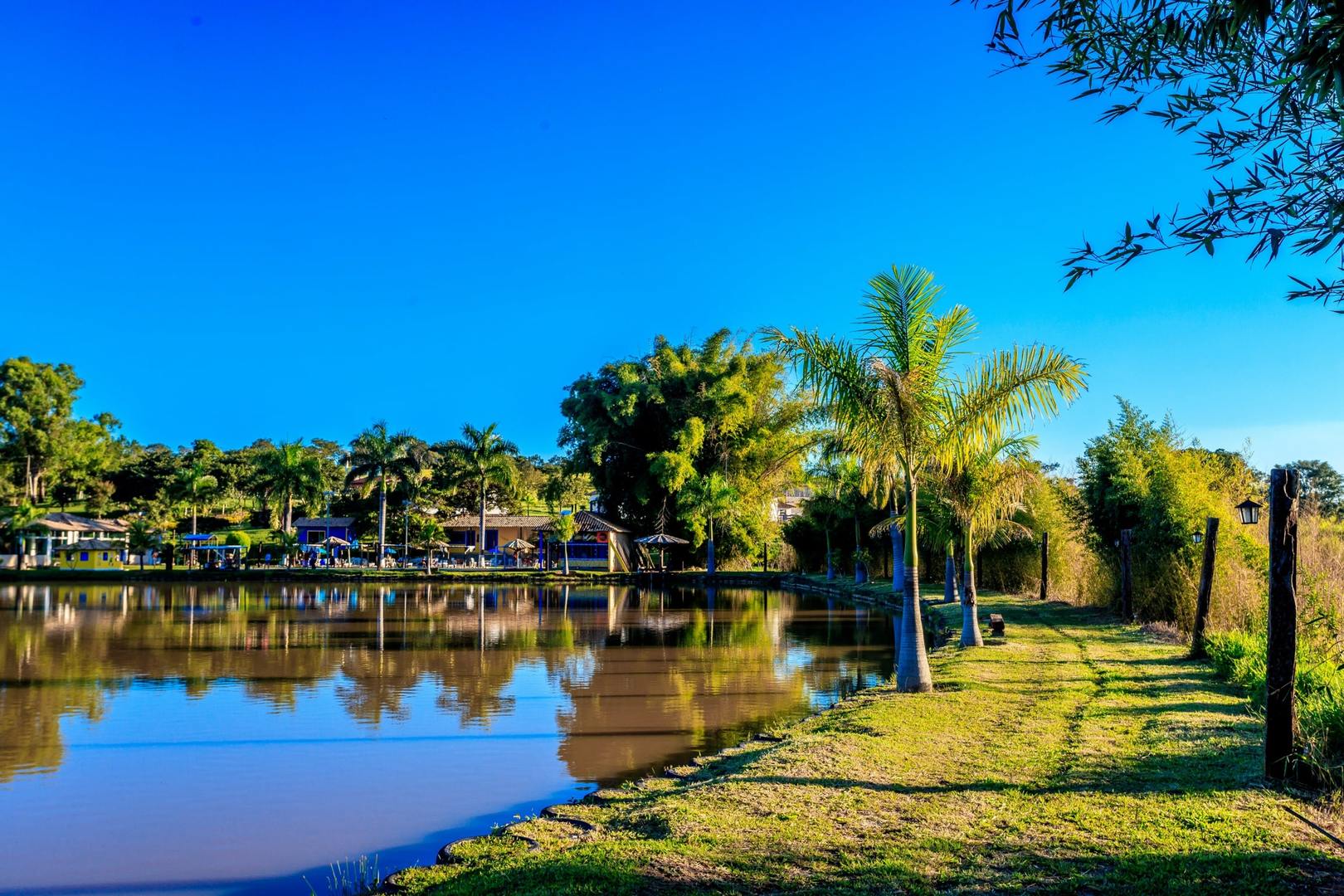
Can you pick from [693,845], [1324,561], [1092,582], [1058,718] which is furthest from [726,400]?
[693,845]

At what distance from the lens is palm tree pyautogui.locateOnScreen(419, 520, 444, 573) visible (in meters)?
44.8

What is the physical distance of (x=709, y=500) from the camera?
1596 inches

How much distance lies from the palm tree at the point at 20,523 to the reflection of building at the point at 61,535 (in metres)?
0.43

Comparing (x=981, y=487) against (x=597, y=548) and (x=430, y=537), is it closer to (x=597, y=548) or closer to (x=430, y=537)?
(x=597, y=548)

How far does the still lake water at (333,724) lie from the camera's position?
6.44m

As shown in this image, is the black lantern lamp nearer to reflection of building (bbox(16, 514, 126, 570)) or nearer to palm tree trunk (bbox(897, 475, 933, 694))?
palm tree trunk (bbox(897, 475, 933, 694))

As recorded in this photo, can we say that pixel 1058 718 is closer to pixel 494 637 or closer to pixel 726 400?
pixel 494 637

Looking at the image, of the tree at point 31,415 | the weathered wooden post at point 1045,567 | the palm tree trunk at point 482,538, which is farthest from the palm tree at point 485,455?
the tree at point 31,415

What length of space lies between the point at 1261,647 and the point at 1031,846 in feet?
23.9

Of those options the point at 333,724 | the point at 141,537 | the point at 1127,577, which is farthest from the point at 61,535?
the point at 1127,577

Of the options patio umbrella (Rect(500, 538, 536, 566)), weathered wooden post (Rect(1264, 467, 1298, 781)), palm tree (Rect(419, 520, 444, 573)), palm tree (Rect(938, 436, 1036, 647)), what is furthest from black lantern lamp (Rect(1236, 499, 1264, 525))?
patio umbrella (Rect(500, 538, 536, 566))

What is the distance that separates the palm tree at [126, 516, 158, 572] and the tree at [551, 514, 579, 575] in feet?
74.2

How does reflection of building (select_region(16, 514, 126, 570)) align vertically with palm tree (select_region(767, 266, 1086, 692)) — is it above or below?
below

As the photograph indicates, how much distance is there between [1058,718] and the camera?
8219mm
